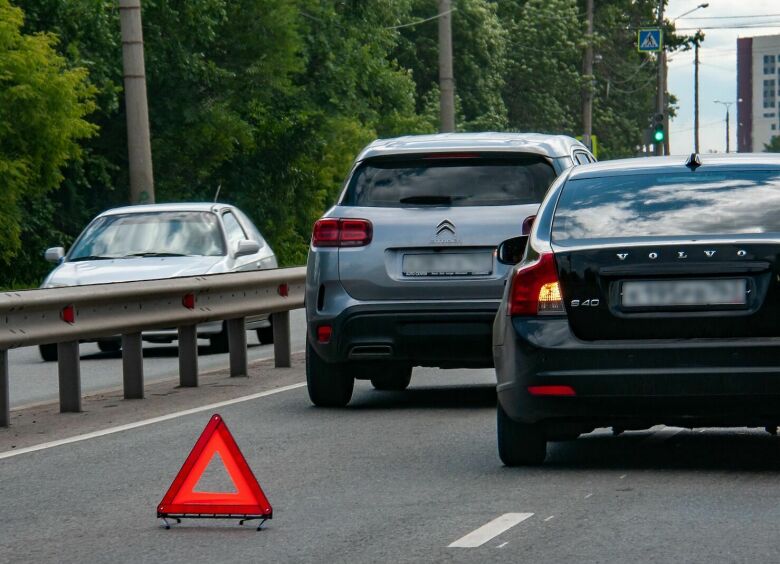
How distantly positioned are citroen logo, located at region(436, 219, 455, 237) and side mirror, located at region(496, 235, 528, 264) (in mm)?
1683

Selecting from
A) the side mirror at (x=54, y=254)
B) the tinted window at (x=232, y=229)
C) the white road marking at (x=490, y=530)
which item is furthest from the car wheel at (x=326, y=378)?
the tinted window at (x=232, y=229)

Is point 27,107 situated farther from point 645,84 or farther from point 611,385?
point 645,84

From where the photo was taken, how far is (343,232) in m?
12.0

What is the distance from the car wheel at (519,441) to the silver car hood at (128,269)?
28.1 ft

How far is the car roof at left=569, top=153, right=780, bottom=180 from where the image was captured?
30.1ft

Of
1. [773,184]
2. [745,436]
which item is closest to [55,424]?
[745,436]

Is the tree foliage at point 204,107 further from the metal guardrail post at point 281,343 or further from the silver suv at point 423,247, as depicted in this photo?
the silver suv at point 423,247

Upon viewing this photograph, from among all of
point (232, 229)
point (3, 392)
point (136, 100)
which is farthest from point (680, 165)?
point (136, 100)

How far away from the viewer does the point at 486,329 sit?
11.8 meters

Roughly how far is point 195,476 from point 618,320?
2.13 meters

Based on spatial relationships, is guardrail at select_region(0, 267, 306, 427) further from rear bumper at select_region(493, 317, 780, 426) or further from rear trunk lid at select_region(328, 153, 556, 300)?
rear bumper at select_region(493, 317, 780, 426)

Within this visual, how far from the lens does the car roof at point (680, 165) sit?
30.1 ft

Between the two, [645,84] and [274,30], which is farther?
[645,84]

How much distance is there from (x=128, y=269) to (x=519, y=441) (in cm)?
913
